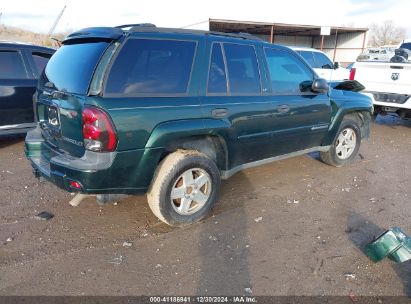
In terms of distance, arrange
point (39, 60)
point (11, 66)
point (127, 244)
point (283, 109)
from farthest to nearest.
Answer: point (39, 60), point (11, 66), point (283, 109), point (127, 244)

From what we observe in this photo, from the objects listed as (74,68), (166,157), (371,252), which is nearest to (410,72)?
(371,252)

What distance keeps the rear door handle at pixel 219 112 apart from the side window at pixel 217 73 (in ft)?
0.66

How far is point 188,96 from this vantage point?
11.1ft

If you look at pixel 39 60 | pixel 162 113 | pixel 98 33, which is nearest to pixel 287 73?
pixel 162 113

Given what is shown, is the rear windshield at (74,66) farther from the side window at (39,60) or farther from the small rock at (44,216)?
the side window at (39,60)

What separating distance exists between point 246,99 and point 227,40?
66 centimetres

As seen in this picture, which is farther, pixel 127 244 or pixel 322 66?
pixel 322 66

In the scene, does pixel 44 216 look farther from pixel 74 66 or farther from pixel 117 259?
pixel 74 66

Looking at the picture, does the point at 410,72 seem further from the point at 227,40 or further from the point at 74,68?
the point at 74,68

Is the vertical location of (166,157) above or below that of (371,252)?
above

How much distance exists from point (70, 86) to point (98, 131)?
0.60m

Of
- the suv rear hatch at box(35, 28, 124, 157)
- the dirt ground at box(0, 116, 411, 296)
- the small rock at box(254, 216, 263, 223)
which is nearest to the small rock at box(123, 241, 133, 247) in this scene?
the dirt ground at box(0, 116, 411, 296)

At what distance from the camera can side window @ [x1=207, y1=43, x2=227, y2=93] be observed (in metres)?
3.57

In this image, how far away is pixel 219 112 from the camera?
357 cm
